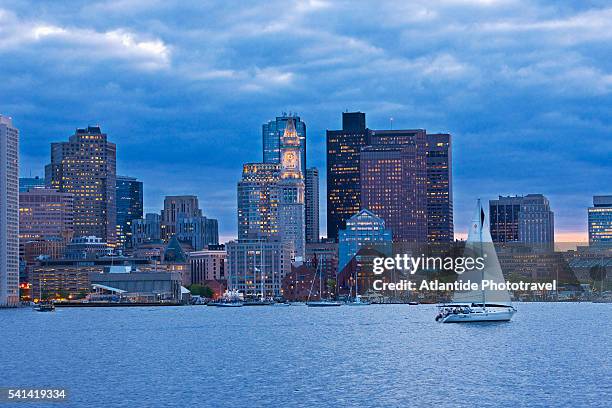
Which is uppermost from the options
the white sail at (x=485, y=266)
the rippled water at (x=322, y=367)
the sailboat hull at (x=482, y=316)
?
the white sail at (x=485, y=266)

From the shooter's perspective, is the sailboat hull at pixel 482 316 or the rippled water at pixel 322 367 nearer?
the rippled water at pixel 322 367

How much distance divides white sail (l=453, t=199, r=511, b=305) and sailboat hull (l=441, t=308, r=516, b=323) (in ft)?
5.98

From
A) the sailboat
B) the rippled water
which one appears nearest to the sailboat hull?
the sailboat

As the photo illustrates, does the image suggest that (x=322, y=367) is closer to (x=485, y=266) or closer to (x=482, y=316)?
(x=482, y=316)

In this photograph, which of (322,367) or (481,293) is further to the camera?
(481,293)

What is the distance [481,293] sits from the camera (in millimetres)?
163000

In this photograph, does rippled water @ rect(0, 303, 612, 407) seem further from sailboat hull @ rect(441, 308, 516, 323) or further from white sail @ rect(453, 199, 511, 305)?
white sail @ rect(453, 199, 511, 305)

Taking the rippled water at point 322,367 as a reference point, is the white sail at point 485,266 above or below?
above

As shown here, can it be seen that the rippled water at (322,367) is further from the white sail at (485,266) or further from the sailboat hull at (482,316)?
the white sail at (485,266)

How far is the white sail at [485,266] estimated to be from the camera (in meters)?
155

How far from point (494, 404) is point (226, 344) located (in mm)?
56721

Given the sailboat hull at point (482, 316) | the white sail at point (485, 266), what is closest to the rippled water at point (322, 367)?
the sailboat hull at point (482, 316)

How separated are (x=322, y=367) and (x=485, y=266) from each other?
7124 cm

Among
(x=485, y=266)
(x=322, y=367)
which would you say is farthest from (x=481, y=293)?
(x=322, y=367)
